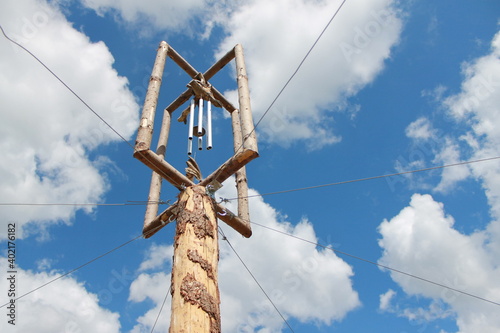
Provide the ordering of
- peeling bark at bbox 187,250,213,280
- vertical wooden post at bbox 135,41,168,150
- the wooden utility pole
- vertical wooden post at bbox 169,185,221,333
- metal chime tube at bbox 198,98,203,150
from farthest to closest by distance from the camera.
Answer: metal chime tube at bbox 198,98,203,150, vertical wooden post at bbox 135,41,168,150, peeling bark at bbox 187,250,213,280, the wooden utility pole, vertical wooden post at bbox 169,185,221,333

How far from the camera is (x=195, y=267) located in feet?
10.4

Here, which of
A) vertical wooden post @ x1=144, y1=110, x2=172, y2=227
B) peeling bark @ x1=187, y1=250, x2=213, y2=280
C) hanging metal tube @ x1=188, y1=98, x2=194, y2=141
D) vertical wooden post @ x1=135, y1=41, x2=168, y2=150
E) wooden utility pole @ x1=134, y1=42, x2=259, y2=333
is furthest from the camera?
hanging metal tube @ x1=188, y1=98, x2=194, y2=141

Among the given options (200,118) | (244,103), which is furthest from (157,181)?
(244,103)

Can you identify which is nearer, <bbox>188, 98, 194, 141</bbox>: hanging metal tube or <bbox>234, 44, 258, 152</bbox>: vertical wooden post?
<bbox>234, 44, 258, 152</bbox>: vertical wooden post

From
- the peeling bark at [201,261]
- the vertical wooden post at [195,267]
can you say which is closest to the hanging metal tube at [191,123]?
the vertical wooden post at [195,267]

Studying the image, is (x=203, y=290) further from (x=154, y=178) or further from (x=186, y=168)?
(x=154, y=178)

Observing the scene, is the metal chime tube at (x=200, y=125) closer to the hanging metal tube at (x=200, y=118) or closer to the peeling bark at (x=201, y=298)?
the hanging metal tube at (x=200, y=118)

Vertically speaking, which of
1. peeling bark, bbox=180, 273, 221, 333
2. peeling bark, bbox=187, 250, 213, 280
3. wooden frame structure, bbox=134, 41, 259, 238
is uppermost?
wooden frame structure, bbox=134, 41, 259, 238

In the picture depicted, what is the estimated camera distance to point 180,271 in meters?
3.16

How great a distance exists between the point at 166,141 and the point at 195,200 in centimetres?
193

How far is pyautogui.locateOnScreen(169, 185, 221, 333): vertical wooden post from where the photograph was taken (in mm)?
2855

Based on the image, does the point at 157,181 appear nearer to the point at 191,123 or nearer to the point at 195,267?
the point at 191,123

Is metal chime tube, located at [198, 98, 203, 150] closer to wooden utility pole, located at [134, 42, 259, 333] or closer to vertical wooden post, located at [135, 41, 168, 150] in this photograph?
wooden utility pole, located at [134, 42, 259, 333]

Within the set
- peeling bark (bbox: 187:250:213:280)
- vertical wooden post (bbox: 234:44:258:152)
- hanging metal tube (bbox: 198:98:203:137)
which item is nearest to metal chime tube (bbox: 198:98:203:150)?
hanging metal tube (bbox: 198:98:203:137)
